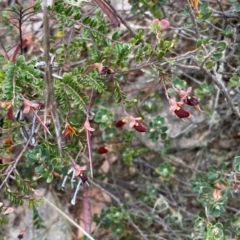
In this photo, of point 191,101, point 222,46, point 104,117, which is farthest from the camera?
point 104,117

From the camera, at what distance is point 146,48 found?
134 centimetres

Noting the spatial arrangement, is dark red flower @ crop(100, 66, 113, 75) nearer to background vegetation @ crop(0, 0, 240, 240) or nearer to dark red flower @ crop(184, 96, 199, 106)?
background vegetation @ crop(0, 0, 240, 240)

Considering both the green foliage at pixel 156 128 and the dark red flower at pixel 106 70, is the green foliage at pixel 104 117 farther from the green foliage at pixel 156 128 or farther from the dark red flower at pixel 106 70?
the dark red flower at pixel 106 70

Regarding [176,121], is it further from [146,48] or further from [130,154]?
[146,48]

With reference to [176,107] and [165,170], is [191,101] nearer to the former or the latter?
[176,107]

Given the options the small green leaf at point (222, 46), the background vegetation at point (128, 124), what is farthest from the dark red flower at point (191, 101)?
the small green leaf at point (222, 46)

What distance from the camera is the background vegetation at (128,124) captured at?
1384 mm

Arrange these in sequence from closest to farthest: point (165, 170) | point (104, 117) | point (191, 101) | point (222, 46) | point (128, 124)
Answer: point (191, 101) < point (222, 46) < point (104, 117) < point (165, 170) < point (128, 124)

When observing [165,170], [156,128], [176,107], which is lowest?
[165,170]

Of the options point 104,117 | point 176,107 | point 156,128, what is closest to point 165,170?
point 156,128

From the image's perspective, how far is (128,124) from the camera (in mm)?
2062

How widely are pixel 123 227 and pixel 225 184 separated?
472mm

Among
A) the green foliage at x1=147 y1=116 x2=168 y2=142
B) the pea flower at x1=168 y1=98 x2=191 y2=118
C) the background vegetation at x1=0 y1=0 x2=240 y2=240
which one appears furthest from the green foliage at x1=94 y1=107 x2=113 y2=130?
the pea flower at x1=168 y1=98 x2=191 y2=118

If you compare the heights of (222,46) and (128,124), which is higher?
(222,46)
